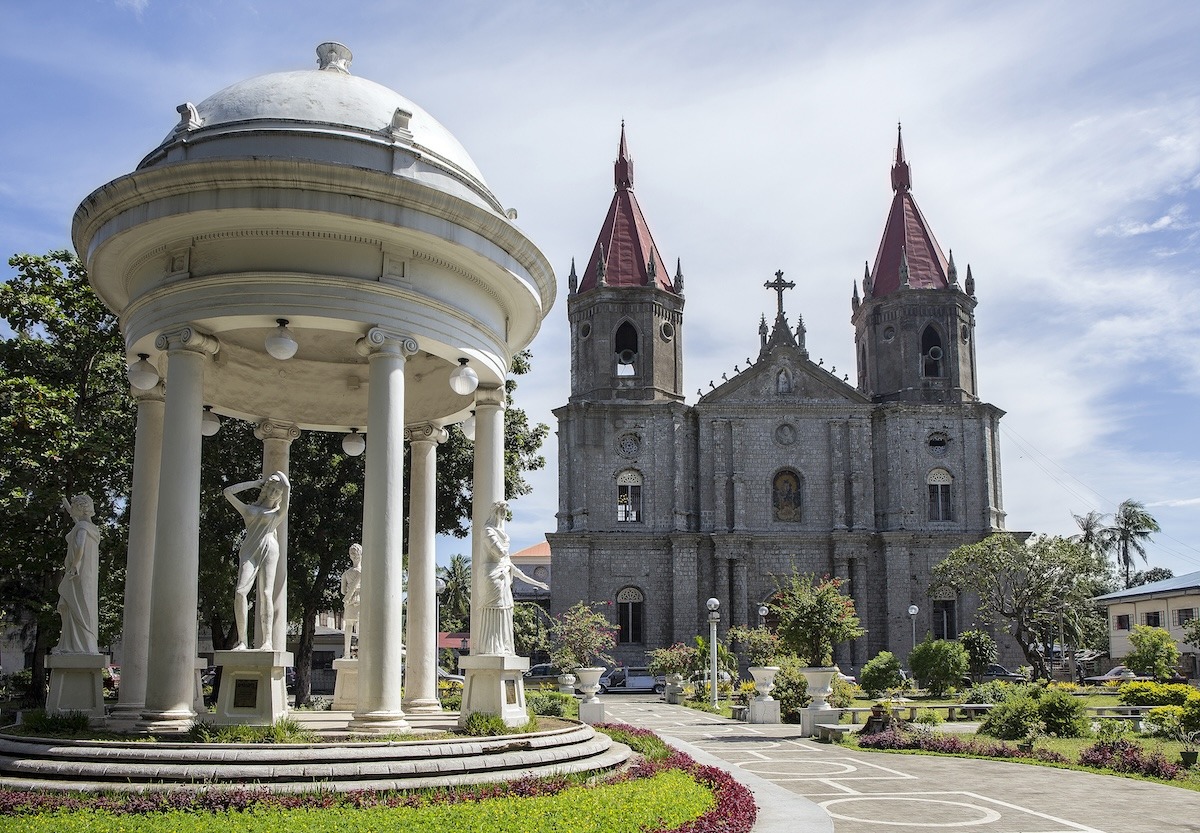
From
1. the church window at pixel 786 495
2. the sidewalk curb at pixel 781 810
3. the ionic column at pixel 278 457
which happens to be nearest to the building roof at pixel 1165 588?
the church window at pixel 786 495

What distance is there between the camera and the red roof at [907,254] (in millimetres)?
58094

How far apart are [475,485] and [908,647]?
42.5m

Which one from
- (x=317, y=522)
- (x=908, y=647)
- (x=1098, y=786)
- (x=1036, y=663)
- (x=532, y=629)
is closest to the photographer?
(x=1098, y=786)

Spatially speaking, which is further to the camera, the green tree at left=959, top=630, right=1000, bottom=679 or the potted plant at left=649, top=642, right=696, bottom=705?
the potted plant at left=649, top=642, right=696, bottom=705

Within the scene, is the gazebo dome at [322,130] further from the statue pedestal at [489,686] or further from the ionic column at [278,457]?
the statue pedestal at [489,686]

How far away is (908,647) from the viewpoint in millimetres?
52969

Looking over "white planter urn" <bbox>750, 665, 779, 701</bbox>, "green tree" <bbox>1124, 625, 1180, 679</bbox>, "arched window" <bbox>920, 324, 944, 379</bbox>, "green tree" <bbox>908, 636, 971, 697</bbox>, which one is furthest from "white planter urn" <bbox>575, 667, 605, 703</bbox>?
"arched window" <bbox>920, 324, 944, 379</bbox>

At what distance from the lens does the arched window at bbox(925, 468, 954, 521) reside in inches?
2189

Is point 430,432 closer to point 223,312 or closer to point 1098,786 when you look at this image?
point 223,312

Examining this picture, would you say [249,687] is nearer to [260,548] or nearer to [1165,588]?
[260,548]

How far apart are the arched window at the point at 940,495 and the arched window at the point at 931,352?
17.0 ft

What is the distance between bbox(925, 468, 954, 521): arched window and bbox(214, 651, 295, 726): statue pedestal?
4793cm

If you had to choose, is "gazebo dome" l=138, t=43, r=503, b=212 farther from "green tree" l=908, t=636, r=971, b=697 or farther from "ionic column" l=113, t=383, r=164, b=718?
"green tree" l=908, t=636, r=971, b=697

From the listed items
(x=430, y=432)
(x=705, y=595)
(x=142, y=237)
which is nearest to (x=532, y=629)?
(x=705, y=595)
